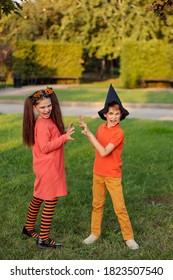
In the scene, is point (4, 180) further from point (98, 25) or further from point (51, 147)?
point (98, 25)

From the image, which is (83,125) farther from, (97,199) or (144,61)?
(144,61)

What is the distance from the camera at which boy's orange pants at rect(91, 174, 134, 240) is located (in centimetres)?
438

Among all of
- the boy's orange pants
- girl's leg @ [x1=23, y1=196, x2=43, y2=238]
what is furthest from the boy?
girl's leg @ [x1=23, y1=196, x2=43, y2=238]

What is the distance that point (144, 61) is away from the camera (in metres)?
27.8

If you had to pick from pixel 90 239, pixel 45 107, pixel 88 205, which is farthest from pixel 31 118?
pixel 88 205

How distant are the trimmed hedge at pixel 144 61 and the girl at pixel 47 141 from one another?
23171 millimetres

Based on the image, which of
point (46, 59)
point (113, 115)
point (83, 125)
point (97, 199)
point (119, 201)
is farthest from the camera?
point (46, 59)

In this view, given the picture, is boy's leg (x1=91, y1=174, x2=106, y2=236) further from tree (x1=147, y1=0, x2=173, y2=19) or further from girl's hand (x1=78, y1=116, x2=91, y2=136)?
tree (x1=147, y1=0, x2=173, y2=19)

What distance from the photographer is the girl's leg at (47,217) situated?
172 inches

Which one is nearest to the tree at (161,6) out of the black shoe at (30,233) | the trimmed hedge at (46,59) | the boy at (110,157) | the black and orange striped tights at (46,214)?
the boy at (110,157)

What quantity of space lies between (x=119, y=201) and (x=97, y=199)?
22 cm

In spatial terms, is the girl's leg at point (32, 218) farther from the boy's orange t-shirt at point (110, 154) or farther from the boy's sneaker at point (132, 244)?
the boy's sneaker at point (132, 244)

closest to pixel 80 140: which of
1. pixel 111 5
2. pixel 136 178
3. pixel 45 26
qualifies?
pixel 136 178
